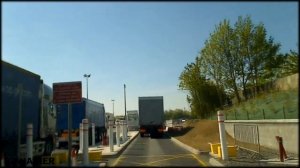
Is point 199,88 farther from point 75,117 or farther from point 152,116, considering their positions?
point 75,117

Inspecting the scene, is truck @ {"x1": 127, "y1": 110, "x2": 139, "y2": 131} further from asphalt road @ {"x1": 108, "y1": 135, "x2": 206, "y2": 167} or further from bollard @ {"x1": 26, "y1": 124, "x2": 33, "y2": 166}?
bollard @ {"x1": 26, "y1": 124, "x2": 33, "y2": 166}

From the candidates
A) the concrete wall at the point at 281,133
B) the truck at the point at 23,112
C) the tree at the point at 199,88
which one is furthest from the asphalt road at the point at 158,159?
the tree at the point at 199,88

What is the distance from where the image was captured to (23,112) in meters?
17.0

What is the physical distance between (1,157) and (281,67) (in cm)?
4946

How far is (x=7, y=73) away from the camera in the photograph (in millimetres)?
15219

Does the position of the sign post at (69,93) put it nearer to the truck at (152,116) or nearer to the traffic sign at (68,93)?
the traffic sign at (68,93)

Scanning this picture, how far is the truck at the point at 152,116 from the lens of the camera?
48438mm

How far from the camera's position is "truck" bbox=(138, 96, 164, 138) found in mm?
48438

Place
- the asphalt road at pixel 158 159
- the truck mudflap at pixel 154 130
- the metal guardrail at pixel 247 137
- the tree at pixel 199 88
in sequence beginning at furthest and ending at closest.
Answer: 1. the tree at pixel 199 88
2. the truck mudflap at pixel 154 130
3. the metal guardrail at pixel 247 137
4. the asphalt road at pixel 158 159

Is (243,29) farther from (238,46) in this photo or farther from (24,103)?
(24,103)

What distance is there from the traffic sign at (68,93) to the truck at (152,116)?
32589mm

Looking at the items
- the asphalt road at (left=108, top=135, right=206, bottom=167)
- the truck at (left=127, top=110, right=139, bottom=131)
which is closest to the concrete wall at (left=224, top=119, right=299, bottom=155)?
the asphalt road at (left=108, top=135, right=206, bottom=167)

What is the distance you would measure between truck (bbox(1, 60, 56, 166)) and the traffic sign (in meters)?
1.31

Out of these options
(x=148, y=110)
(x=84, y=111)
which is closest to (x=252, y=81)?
(x=148, y=110)
